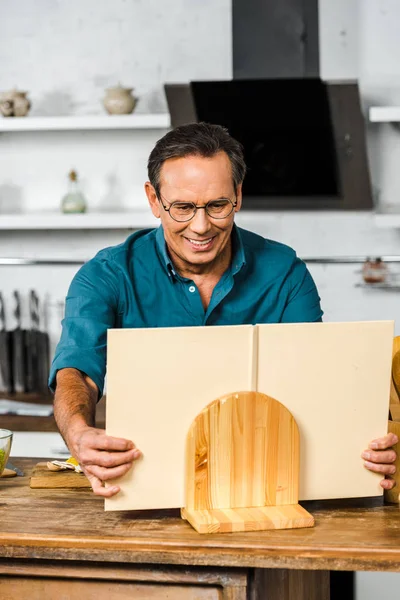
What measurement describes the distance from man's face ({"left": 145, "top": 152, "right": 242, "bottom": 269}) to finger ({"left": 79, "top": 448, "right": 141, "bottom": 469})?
0.55 metres

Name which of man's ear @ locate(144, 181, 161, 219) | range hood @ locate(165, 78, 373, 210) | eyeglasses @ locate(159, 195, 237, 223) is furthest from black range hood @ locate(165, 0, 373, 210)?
eyeglasses @ locate(159, 195, 237, 223)

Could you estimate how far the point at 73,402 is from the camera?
5.57 ft

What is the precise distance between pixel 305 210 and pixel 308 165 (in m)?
0.20

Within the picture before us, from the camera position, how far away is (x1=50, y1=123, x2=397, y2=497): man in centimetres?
174

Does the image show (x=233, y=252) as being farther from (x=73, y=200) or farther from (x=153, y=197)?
(x=73, y=200)

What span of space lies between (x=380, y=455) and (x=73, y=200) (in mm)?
2368

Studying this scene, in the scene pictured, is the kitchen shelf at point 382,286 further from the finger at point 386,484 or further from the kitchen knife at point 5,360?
the finger at point 386,484

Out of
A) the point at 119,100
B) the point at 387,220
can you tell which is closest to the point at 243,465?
the point at 387,220

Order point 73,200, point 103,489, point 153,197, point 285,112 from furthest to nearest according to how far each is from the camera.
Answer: point 73,200
point 285,112
point 153,197
point 103,489

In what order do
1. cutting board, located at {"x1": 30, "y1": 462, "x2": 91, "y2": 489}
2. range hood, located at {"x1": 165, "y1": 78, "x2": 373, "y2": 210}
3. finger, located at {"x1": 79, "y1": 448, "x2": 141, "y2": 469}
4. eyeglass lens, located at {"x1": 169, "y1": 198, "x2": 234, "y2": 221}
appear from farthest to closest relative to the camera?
range hood, located at {"x1": 165, "y1": 78, "x2": 373, "y2": 210} → eyeglass lens, located at {"x1": 169, "y1": 198, "x2": 234, "y2": 221} → cutting board, located at {"x1": 30, "y1": 462, "x2": 91, "y2": 489} → finger, located at {"x1": 79, "y1": 448, "x2": 141, "y2": 469}

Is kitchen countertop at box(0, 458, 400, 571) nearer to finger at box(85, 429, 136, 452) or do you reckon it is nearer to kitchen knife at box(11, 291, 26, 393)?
finger at box(85, 429, 136, 452)

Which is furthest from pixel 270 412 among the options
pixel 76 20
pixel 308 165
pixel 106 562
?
pixel 76 20

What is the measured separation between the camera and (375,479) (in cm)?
158

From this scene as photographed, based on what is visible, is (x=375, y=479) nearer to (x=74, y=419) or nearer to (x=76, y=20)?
(x=74, y=419)
